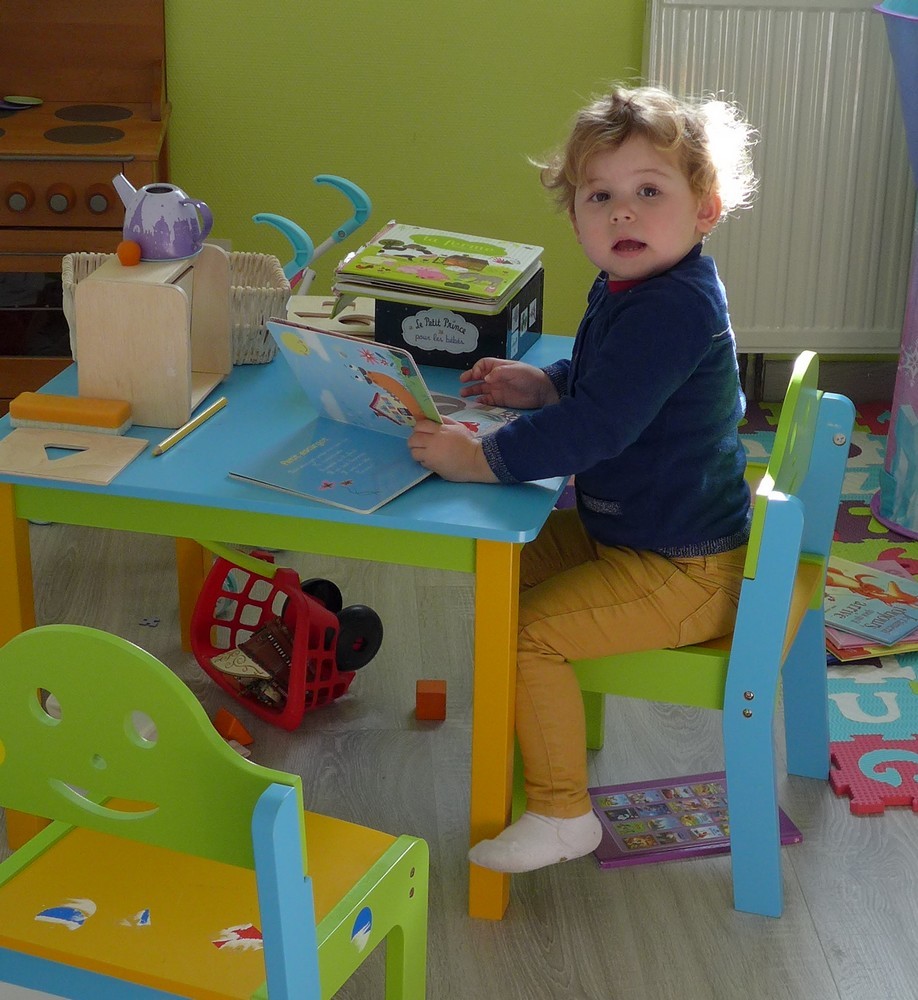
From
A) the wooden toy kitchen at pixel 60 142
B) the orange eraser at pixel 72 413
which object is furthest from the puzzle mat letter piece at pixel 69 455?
the wooden toy kitchen at pixel 60 142

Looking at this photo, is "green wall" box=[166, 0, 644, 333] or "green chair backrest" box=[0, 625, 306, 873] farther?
"green wall" box=[166, 0, 644, 333]

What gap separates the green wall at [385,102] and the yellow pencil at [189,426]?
155 centimetres

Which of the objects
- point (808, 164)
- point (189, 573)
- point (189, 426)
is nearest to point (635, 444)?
point (189, 426)

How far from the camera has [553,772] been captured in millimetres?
1656

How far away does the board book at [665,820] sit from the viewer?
184 cm

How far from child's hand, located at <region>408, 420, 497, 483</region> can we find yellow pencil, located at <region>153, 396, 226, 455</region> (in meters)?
0.30

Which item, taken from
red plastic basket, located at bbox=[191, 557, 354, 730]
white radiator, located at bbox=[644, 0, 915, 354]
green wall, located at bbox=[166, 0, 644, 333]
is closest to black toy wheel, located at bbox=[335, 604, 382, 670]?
red plastic basket, located at bbox=[191, 557, 354, 730]

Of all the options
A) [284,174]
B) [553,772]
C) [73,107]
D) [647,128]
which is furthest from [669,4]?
[553,772]

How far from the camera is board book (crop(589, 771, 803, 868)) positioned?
6.02 ft

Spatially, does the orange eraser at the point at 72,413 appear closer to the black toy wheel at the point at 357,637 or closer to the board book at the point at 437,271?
the board book at the point at 437,271

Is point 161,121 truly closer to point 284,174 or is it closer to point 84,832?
point 284,174

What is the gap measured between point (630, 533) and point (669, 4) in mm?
1736

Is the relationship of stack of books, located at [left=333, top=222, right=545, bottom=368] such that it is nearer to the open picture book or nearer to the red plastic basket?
the open picture book

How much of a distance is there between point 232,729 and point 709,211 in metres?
1.01
